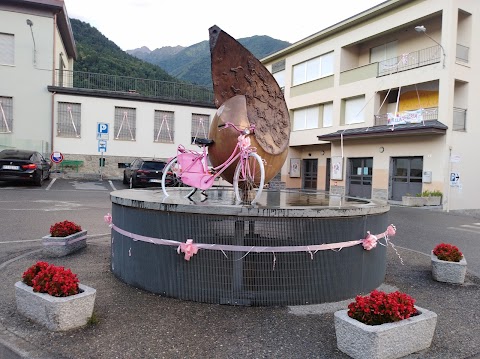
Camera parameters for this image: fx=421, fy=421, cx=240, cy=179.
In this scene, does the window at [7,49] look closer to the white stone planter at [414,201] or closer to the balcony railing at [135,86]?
the balcony railing at [135,86]

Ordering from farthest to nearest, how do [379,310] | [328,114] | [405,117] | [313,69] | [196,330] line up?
[313,69]
[328,114]
[405,117]
[196,330]
[379,310]

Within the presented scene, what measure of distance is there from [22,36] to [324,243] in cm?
2767

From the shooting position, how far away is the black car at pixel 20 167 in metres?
19.1

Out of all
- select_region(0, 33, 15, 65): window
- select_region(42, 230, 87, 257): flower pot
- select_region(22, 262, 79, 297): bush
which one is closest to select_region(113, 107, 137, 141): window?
select_region(0, 33, 15, 65): window

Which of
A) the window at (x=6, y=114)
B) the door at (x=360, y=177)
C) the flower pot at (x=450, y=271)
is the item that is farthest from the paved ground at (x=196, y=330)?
the window at (x=6, y=114)

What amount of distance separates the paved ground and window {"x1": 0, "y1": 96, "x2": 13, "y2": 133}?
23.7m

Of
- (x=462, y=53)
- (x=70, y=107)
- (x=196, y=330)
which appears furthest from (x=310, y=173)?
(x=196, y=330)

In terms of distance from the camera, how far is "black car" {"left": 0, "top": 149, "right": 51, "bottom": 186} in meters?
19.1

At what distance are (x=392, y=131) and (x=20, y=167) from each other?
1842 centimetres

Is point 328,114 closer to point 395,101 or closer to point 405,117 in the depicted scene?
point 395,101

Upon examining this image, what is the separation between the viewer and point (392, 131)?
72.5 feet

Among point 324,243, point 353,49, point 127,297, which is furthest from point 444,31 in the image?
point 127,297

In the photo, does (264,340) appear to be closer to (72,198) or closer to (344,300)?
(344,300)

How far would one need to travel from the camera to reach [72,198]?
1691 centimetres
